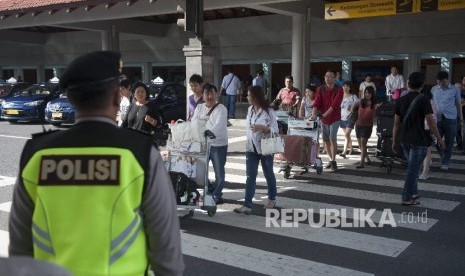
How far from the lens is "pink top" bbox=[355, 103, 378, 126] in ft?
33.4

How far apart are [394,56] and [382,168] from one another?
550 inches

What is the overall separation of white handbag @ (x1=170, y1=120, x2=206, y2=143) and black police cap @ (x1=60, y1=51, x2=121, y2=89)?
15.8 feet

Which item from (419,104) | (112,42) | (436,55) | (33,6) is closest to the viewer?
(419,104)

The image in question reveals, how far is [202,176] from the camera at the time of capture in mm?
6770

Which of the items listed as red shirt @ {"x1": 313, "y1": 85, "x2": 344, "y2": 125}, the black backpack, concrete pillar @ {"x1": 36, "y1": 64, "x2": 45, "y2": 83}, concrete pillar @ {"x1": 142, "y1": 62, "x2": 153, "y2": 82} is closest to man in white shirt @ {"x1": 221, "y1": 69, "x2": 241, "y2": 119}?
red shirt @ {"x1": 313, "y1": 85, "x2": 344, "y2": 125}

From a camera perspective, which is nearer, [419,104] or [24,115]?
[419,104]

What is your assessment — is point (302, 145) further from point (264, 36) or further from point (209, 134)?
point (264, 36)

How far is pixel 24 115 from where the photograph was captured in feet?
63.6

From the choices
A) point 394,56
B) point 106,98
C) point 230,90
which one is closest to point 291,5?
point 230,90

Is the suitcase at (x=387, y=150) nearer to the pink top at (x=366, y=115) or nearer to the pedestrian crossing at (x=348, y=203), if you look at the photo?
the pedestrian crossing at (x=348, y=203)

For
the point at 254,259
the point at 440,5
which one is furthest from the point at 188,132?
the point at 440,5

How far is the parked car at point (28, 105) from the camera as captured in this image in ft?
63.5

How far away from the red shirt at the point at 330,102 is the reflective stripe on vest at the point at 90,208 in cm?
839

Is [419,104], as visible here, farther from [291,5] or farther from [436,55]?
[436,55]
